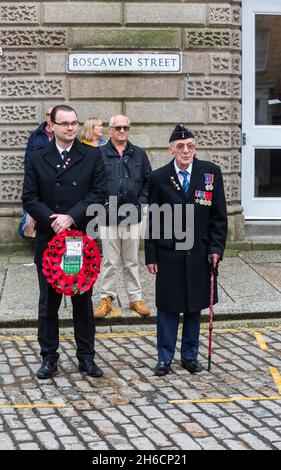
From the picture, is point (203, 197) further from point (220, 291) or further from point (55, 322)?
point (220, 291)

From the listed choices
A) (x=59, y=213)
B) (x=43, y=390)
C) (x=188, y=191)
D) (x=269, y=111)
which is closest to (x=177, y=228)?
(x=188, y=191)

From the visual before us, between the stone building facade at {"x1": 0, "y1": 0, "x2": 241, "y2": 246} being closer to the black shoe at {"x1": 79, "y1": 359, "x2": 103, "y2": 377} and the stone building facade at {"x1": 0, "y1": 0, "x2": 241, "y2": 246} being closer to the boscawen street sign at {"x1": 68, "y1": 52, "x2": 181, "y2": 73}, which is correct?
the boscawen street sign at {"x1": 68, "y1": 52, "x2": 181, "y2": 73}

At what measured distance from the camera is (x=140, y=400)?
6.61 m

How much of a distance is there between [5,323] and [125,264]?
4.28 ft

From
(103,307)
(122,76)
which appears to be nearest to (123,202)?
(103,307)

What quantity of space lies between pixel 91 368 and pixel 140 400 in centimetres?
75

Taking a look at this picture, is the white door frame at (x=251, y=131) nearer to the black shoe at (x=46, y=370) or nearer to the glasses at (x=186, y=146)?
the glasses at (x=186, y=146)

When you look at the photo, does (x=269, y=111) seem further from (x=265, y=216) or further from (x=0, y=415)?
(x=0, y=415)

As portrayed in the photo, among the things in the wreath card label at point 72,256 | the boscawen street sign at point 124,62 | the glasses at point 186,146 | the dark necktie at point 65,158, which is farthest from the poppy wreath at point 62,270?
the boscawen street sign at point 124,62

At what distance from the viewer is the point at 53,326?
23.9ft

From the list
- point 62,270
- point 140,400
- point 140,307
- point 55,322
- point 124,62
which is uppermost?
point 124,62

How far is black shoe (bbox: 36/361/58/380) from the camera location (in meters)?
7.15

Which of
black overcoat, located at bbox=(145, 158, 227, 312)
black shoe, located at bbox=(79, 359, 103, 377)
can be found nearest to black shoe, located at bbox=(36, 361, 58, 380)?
black shoe, located at bbox=(79, 359, 103, 377)

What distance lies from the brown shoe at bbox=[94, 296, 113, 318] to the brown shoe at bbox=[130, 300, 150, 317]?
9.2 inches
